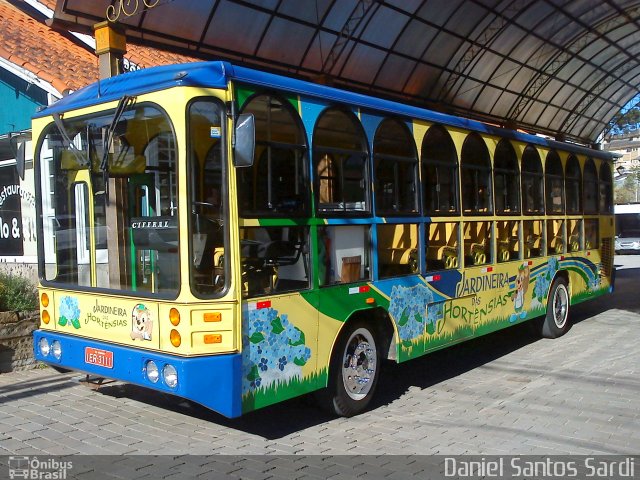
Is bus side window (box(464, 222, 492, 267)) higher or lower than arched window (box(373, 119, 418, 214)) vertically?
lower

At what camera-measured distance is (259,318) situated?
5043mm

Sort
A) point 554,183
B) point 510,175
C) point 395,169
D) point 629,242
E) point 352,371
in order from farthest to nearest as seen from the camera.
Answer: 1. point 629,242
2. point 554,183
3. point 510,175
4. point 395,169
5. point 352,371

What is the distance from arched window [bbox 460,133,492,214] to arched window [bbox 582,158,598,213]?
3785 mm

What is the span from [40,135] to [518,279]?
6.15m

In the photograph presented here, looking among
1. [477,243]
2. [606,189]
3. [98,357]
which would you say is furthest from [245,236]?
[606,189]

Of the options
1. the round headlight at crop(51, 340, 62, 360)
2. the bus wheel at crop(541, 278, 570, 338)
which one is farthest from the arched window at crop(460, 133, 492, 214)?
the round headlight at crop(51, 340, 62, 360)

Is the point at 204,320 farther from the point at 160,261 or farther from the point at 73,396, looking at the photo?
the point at 73,396

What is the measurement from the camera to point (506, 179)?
28.7 feet

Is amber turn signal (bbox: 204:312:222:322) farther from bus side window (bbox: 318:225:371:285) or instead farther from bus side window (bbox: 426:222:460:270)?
bus side window (bbox: 426:222:460:270)

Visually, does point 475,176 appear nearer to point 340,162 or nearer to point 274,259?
point 340,162

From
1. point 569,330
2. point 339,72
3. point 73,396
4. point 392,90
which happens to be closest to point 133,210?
point 73,396

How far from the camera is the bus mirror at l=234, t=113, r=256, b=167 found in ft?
15.6

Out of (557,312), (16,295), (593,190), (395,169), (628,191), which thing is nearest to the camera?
(395,169)

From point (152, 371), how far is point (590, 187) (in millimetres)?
9087
